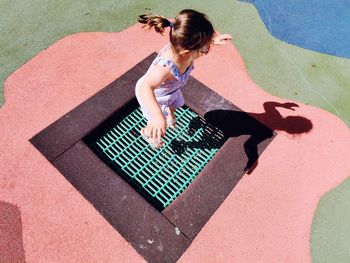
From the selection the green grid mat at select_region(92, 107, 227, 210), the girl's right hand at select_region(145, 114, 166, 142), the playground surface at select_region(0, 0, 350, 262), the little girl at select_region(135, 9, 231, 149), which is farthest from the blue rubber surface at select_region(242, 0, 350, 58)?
the girl's right hand at select_region(145, 114, 166, 142)

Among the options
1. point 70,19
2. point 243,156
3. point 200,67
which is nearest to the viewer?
point 243,156

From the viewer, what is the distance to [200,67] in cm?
429

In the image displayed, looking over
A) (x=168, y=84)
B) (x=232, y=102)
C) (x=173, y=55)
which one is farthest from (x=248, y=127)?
(x=173, y=55)

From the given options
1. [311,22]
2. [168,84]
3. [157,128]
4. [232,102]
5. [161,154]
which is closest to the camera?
[157,128]

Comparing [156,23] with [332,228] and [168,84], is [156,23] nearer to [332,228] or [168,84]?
[168,84]

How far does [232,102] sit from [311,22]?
2.20 metres

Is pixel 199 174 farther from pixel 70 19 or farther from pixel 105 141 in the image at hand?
pixel 70 19

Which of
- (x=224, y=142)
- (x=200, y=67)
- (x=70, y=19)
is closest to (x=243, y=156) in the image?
(x=224, y=142)

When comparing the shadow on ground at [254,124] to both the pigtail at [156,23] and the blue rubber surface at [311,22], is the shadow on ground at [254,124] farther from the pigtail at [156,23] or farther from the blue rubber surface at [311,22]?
the pigtail at [156,23]

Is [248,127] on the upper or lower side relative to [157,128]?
lower

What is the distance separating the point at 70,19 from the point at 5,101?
163cm

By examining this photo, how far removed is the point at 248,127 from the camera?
378cm

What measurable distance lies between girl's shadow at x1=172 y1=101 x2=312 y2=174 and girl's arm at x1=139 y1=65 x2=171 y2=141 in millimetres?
1207

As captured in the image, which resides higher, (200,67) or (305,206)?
(200,67)
